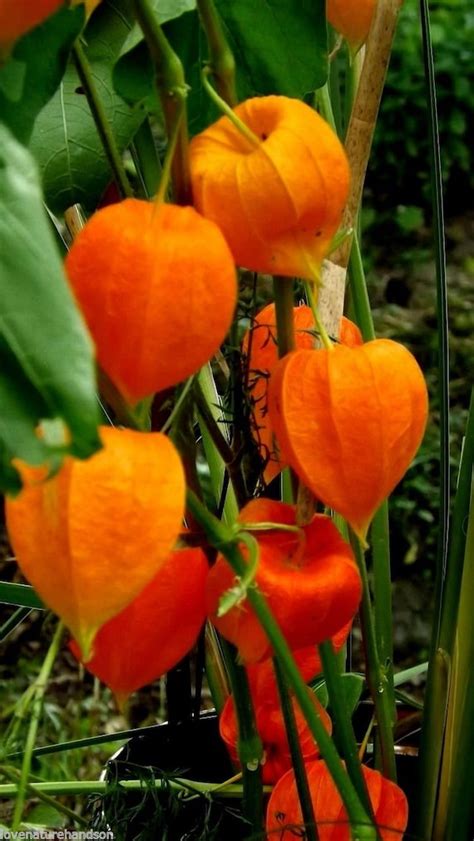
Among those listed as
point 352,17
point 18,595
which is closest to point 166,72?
point 352,17

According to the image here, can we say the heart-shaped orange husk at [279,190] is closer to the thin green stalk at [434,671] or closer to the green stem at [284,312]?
the green stem at [284,312]

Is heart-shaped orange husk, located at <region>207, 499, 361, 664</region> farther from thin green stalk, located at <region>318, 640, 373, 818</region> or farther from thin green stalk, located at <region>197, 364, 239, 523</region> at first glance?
thin green stalk, located at <region>197, 364, 239, 523</region>

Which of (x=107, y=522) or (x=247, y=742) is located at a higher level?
(x=107, y=522)

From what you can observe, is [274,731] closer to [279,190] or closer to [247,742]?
[247,742]

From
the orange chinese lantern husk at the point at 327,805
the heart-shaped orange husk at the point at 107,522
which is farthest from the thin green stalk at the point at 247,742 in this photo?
the heart-shaped orange husk at the point at 107,522

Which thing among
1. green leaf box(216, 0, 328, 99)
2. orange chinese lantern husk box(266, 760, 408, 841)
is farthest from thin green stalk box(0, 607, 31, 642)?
green leaf box(216, 0, 328, 99)

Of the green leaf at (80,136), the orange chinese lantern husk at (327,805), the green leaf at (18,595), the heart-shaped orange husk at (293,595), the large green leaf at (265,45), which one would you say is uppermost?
the large green leaf at (265,45)
